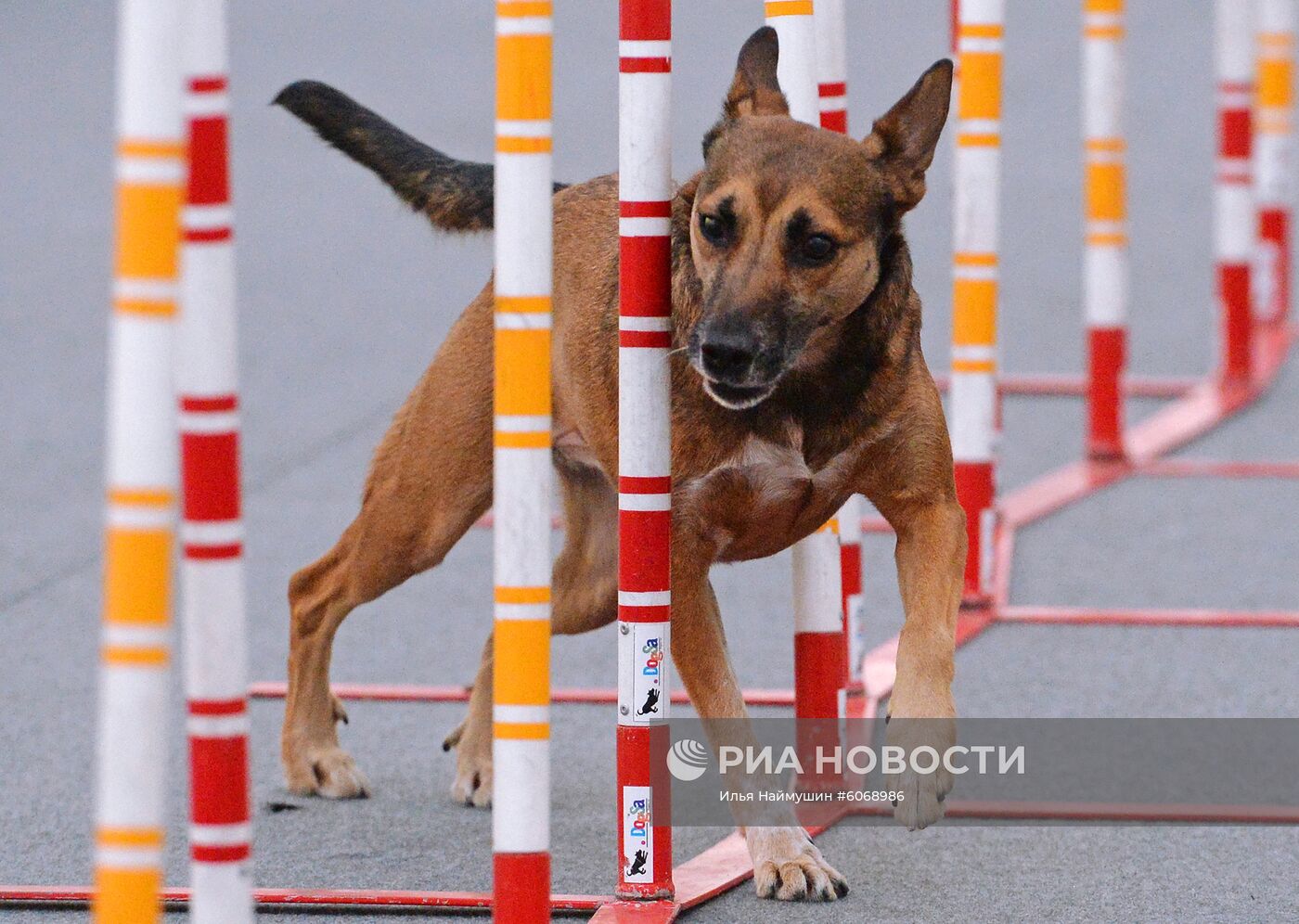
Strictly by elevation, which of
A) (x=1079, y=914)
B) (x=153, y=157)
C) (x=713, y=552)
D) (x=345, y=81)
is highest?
(x=345, y=81)

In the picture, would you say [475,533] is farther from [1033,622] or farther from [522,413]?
[522,413]

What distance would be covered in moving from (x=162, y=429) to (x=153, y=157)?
0.90 feet

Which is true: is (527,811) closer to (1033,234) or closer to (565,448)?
(565,448)

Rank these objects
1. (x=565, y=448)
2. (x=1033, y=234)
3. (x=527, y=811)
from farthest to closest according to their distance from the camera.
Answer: (x=1033, y=234) < (x=565, y=448) < (x=527, y=811)

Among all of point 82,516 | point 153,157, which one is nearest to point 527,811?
point 153,157

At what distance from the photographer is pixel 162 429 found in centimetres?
216

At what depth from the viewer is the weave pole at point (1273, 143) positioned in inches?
381

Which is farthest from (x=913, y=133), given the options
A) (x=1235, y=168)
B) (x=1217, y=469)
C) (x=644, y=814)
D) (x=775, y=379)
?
(x=1235, y=168)

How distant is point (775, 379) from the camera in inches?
140

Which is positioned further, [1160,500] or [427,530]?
[1160,500]

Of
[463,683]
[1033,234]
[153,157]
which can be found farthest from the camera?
[1033,234]

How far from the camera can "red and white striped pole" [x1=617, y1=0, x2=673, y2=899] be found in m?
3.42

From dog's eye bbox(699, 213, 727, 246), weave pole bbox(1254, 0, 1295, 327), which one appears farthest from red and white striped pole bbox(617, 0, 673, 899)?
weave pole bbox(1254, 0, 1295, 327)

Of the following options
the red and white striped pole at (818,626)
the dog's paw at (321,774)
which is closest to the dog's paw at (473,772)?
the dog's paw at (321,774)
